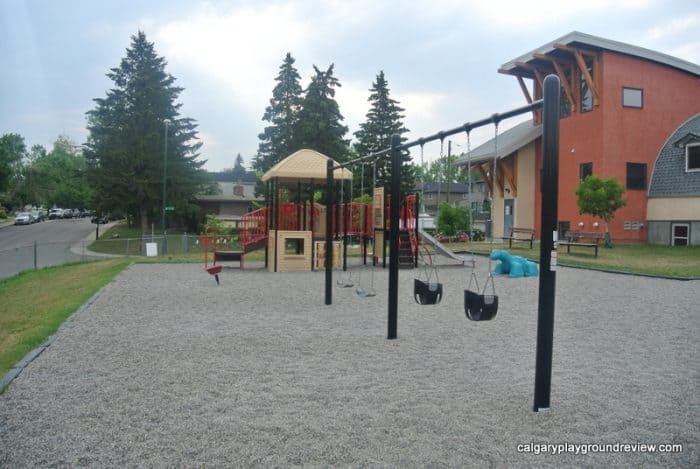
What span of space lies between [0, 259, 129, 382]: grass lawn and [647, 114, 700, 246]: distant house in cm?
2553

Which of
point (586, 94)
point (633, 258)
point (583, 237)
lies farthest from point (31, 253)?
point (586, 94)

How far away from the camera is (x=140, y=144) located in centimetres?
4544

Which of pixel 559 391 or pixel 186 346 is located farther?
pixel 186 346

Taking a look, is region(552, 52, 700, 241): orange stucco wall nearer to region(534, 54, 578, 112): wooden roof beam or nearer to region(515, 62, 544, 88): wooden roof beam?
region(534, 54, 578, 112): wooden roof beam

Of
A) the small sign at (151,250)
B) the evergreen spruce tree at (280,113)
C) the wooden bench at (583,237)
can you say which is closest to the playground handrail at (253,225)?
the small sign at (151,250)

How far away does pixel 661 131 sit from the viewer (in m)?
29.4

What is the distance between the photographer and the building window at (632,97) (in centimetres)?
2856

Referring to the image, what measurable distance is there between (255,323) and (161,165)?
132 feet

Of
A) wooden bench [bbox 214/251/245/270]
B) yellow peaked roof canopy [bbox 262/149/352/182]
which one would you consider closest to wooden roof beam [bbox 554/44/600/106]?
yellow peaked roof canopy [bbox 262/149/352/182]

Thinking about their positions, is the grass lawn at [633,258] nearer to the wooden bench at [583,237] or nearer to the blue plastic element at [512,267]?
the wooden bench at [583,237]

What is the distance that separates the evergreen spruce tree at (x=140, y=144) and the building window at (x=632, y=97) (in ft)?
106

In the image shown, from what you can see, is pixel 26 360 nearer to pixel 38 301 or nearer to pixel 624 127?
pixel 38 301

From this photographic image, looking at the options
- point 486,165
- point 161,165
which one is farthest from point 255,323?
point 161,165

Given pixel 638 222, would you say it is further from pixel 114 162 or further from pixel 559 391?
pixel 114 162
